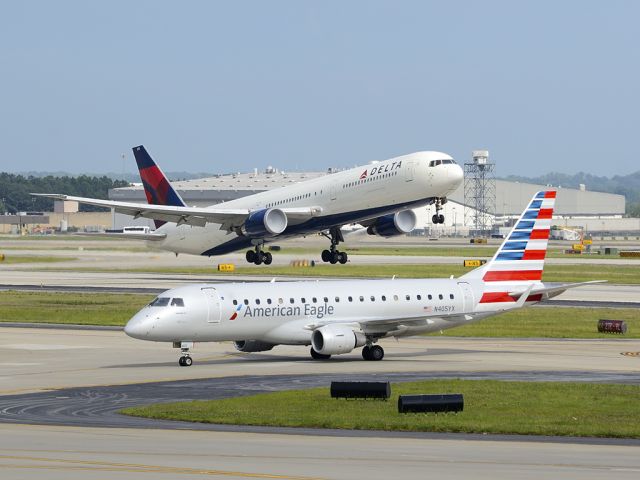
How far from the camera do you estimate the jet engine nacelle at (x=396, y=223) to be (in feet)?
251

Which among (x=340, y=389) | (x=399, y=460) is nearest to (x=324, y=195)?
(x=340, y=389)

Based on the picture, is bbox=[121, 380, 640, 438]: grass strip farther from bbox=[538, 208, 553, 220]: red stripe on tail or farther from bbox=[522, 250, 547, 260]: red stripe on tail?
bbox=[538, 208, 553, 220]: red stripe on tail

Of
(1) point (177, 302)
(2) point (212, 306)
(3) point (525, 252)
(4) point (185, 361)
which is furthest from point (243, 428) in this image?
(3) point (525, 252)

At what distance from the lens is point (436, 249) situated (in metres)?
163

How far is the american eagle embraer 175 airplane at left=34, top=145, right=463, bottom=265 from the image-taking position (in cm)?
7050

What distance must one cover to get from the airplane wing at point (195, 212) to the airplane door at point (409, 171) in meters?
7.11

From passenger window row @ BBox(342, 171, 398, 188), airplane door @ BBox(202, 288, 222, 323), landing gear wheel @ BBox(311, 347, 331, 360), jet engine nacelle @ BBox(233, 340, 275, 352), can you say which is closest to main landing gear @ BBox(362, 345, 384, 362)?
landing gear wheel @ BBox(311, 347, 331, 360)

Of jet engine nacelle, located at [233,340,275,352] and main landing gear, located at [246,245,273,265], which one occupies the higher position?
main landing gear, located at [246,245,273,265]

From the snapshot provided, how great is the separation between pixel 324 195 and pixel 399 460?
50801 millimetres

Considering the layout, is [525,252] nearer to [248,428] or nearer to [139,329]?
[139,329]

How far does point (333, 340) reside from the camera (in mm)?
46031

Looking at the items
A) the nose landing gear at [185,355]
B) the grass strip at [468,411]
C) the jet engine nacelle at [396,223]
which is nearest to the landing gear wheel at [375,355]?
the nose landing gear at [185,355]

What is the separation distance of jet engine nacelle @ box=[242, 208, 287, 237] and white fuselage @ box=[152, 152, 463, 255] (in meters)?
0.92

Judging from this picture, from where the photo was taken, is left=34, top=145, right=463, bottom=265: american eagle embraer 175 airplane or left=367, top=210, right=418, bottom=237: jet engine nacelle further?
left=367, top=210, right=418, bottom=237: jet engine nacelle
